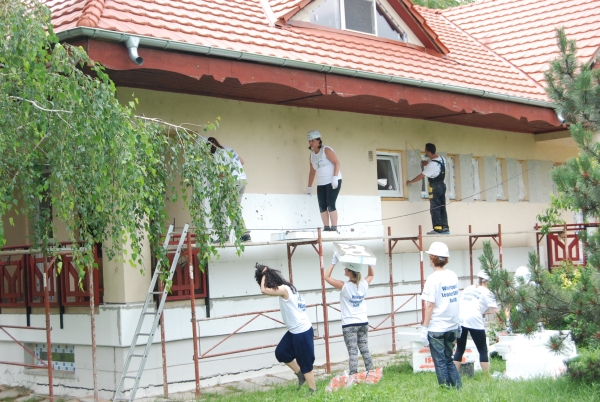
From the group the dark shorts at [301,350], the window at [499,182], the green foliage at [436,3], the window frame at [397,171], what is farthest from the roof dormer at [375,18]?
the green foliage at [436,3]

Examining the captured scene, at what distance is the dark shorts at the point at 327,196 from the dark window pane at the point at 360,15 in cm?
315

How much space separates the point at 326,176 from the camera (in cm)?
1161

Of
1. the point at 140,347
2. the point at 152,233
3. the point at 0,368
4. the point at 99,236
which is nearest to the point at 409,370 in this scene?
the point at 140,347

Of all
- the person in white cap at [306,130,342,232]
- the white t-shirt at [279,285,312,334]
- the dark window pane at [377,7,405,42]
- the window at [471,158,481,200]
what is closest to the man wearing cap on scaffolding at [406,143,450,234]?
the window at [471,158,481,200]

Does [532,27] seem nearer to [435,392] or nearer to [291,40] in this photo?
[291,40]

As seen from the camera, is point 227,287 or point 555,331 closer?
point 555,331

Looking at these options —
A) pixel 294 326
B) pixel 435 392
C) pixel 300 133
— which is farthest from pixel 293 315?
pixel 300 133

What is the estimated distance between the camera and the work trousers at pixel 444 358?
27.8 ft

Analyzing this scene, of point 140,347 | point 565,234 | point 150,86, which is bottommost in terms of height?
point 140,347

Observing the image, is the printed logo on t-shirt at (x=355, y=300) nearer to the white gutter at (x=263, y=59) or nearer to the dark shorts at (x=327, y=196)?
the dark shorts at (x=327, y=196)

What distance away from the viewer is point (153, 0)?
35.1 feet

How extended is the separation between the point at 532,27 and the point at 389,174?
6323mm

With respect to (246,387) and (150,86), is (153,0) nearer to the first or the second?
(150,86)

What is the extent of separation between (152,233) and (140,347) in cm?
223
